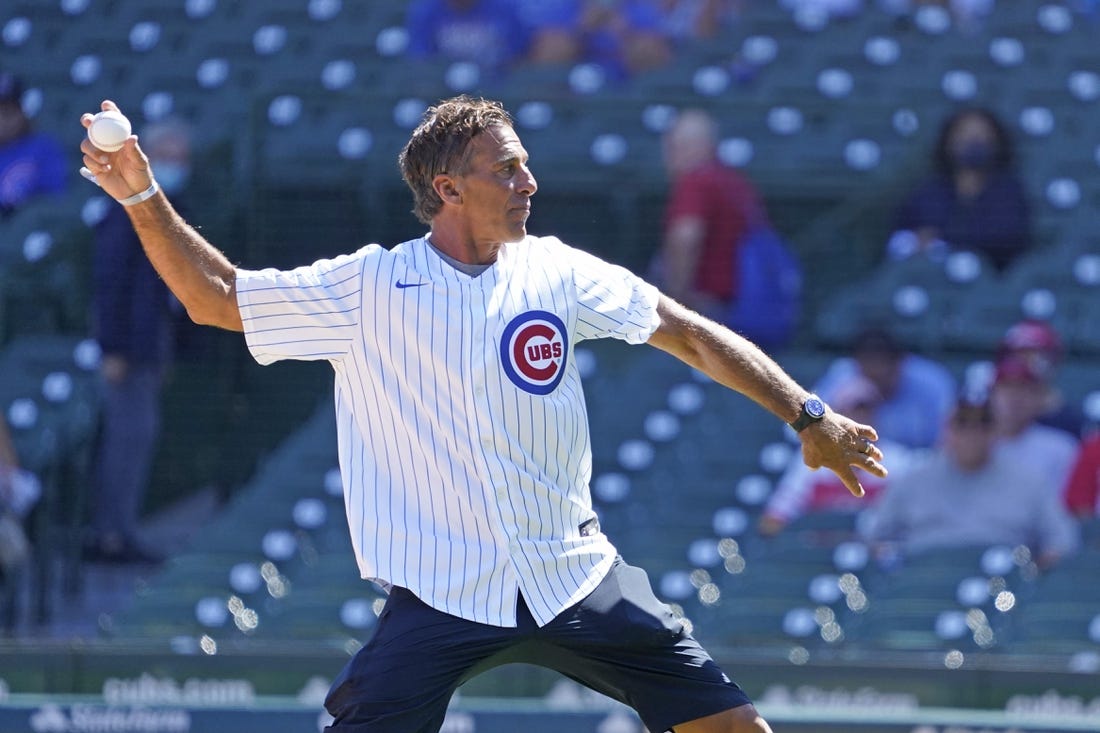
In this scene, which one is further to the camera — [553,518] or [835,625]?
[835,625]

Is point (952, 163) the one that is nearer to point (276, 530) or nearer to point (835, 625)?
point (835, 625)

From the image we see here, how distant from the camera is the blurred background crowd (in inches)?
289

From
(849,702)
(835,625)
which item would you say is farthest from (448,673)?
(835,625)

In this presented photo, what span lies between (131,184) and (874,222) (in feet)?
19.2

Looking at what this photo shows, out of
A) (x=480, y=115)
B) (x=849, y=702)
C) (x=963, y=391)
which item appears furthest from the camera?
(x=963, y=391)

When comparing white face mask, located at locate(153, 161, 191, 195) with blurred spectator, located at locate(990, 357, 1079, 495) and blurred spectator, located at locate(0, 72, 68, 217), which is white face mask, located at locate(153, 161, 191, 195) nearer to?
blurred spectator, located at locate(0, 72, 68, 217)

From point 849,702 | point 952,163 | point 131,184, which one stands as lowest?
point 849,702

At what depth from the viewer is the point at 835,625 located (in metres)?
7.11

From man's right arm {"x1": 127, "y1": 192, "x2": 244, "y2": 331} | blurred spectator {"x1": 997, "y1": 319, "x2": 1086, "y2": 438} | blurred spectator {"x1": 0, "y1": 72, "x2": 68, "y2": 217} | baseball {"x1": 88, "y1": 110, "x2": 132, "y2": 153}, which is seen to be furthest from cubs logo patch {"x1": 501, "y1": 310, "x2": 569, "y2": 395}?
blurred spectator {"x1": 0, "y1": 72, "x2": 68, "y2": 217}

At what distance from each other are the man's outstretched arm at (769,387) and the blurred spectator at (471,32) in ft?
18.8

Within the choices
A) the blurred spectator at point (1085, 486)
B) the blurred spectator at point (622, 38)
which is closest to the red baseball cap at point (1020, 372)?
the blurred spectator at point (1085, 486)

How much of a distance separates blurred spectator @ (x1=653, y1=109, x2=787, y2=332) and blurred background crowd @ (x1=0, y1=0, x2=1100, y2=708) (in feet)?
0.06

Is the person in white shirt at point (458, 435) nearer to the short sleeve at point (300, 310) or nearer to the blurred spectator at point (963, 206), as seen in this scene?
the short sleeve at point (300, 310)

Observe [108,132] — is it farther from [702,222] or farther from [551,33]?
[551,33]
